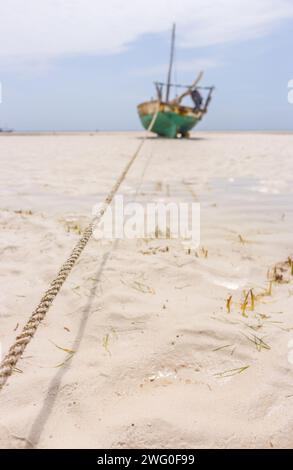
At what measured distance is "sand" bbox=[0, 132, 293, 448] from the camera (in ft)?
4.26

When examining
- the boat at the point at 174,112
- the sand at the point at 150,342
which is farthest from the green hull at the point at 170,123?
the sand at the point at 150,342

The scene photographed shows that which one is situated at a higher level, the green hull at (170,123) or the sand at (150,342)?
the green hull at (170,123)

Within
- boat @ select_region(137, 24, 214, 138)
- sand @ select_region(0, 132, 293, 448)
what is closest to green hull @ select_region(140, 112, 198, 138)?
boat @ select_region(137, 24, 214, 138)

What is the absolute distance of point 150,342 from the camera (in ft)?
5.84

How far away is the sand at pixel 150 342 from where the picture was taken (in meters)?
1.30

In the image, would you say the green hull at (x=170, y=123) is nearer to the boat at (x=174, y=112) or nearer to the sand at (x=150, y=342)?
the boat at (x=174, y=112)

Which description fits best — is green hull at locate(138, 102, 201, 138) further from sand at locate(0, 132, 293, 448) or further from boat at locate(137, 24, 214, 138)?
sand at locate(0, 132, 293, 448)

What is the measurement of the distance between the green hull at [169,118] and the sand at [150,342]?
60.3 ft

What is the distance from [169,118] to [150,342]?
20.7 m

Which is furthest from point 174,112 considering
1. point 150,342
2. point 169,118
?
point 150,342

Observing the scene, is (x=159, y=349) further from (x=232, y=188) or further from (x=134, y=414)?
(x=232, y=188)

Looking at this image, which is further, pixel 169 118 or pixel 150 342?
pixel 169 118

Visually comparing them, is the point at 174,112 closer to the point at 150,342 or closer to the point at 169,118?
the point at 169,118
